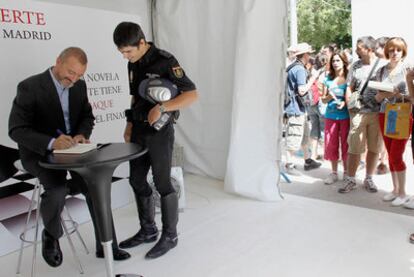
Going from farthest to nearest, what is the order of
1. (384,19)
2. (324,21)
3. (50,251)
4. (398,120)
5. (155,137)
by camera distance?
(324,21) < (384,19) < (398,120) < (155,137) < (50,251)

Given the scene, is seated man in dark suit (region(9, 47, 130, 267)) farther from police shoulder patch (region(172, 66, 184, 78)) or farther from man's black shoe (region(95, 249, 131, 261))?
police shoulder patch (region(172, 66, 184, 78))

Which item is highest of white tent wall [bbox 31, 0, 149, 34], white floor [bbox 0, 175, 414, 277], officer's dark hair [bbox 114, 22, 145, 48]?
white tent wall [bbox 31, 0, 149, 34]

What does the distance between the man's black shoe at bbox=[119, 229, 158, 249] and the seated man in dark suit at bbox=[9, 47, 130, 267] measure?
0.52m

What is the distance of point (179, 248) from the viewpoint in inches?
102

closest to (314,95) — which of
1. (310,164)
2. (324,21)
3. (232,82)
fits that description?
(310,164)

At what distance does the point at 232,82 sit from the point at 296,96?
0.85m

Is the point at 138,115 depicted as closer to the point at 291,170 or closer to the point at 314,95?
the point at 291,170

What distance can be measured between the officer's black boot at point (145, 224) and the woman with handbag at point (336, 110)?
2032 mm

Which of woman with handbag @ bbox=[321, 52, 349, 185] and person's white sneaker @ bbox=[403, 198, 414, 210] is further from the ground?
woman with handbag @ bbox=[321, 52, 349, 185]

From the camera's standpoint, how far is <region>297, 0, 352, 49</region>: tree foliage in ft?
41.9

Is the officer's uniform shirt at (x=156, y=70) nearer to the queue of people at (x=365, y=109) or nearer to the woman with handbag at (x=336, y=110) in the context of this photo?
the queue of people at (x=365, y=109)

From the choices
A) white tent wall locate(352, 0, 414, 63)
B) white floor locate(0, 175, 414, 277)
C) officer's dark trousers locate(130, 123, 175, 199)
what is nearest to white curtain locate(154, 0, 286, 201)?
white floor locate(0, 175, 414, 277)

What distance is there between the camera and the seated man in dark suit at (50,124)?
2012mm

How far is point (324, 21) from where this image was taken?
42.5 feet
